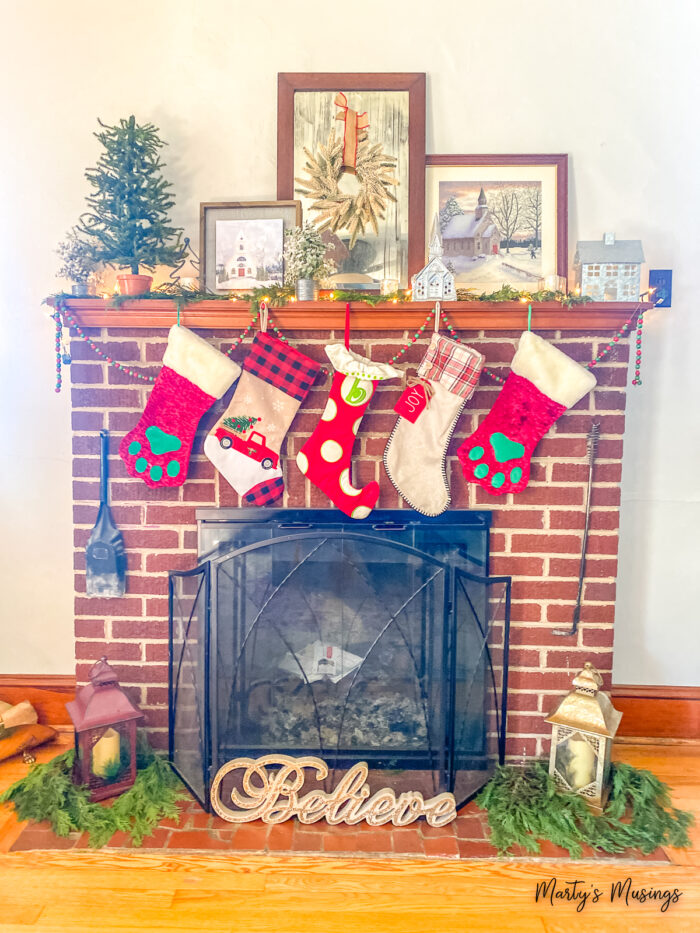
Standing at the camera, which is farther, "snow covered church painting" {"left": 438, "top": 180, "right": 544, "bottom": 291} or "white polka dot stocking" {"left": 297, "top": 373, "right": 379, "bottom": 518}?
"snow covered church painting" {"left": 438, "top": 180, "right": 544, "bottom": 291}

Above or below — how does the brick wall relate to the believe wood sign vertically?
above

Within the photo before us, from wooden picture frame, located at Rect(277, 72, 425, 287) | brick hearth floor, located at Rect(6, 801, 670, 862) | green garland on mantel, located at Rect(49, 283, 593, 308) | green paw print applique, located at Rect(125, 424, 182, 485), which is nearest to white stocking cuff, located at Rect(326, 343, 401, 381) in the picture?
green garland on mantel, located at Rect(49, 283, 593, 308)

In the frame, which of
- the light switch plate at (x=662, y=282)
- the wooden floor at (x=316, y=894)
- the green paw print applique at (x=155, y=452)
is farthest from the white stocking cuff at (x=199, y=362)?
the light switch plate at (x=662, y=282)

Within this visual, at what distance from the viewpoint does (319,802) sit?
178 cm

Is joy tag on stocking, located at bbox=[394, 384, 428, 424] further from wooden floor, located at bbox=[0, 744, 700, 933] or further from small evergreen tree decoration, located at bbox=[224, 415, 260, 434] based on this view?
wooden floor, located at bbox=[0, 744, 700, 933]

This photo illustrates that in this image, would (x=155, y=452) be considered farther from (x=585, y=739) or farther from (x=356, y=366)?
(x=585, y=739)

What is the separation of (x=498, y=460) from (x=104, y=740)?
54.3 inches

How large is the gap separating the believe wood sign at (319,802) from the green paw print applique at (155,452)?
2.71 ft

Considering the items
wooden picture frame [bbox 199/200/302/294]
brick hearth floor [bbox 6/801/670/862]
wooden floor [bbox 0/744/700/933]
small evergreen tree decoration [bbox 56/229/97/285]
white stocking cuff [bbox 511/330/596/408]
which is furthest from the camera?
wooden picture frame [bbox 199/200/302/294]

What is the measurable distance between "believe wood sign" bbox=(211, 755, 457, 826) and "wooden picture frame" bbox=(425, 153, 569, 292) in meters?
1.53

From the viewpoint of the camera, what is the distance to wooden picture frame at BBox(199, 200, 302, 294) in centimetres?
211

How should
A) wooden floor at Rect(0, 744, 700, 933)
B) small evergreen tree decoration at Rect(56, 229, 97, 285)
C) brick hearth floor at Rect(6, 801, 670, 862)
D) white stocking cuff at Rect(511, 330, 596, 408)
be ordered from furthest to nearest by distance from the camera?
small evergreen tree decoration at Rect(56, 229, 97, 285) → white stocking cuff at Rect(511, 330, 596, 408) → brick hearth floor at Rect(6, 801, 670, 862) → wooden floor at Rect(0, 744, 700, 933)

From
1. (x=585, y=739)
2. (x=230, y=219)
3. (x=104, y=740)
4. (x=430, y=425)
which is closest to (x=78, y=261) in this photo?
(x=230, y=219)

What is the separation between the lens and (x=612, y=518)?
6.47 ft
